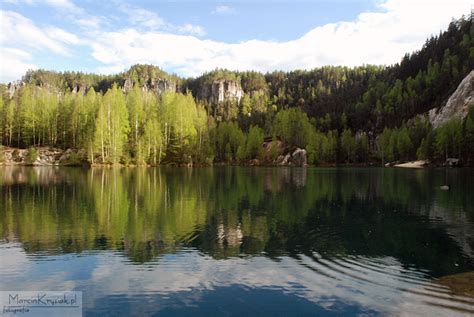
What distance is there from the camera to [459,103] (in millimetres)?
147250

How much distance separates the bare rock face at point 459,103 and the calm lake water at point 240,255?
410 ft

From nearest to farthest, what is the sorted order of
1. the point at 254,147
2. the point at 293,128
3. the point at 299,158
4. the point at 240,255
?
the point at 240,255
the point at 299,158
the point at 254,147
the point at 293,128

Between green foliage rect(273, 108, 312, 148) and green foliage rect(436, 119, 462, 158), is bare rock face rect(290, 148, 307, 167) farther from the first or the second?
green foliage rect(436, 119, 462, 158)

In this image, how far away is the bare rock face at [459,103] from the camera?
142 metres

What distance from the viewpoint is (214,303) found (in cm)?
1391

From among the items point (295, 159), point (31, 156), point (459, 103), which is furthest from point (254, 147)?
point (31, 156)

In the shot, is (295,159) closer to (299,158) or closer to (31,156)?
(299,158)

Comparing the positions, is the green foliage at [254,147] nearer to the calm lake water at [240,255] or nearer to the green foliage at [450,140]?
the green foliage at [450,140]

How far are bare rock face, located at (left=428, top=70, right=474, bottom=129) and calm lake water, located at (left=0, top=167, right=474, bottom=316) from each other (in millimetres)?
124838

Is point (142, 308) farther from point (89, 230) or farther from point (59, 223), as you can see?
point (59, 223)

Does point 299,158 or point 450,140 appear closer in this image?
point 450,140

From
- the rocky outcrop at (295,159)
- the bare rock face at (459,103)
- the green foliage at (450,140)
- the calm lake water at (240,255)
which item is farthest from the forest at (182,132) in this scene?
the calm lake water at (240,255)

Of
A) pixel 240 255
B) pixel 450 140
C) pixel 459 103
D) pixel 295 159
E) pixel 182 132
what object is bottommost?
pixel 240 255

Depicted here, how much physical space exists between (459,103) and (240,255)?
509 ft
